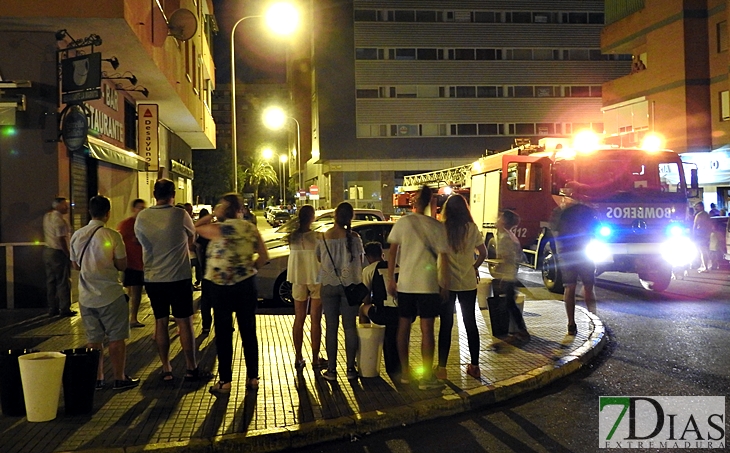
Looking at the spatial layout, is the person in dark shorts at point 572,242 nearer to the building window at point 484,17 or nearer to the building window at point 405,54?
the building window at point 405,54

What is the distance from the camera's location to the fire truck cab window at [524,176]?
15.6 metres

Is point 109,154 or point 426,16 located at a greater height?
point 426,16

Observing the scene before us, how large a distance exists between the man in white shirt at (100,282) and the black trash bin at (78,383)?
1.78 feet

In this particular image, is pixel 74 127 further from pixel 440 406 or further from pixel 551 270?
pixel 551 270

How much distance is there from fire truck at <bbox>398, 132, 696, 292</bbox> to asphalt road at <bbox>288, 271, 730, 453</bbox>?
159cm

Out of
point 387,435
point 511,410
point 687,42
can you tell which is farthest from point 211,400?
point 687,42

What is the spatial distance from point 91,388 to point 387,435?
2.56m

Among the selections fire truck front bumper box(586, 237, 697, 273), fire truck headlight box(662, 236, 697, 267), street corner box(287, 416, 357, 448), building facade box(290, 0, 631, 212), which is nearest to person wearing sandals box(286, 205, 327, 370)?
street corner box(287, 416, 357, 448)

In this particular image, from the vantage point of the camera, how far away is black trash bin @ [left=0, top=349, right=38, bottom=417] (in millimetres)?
6258

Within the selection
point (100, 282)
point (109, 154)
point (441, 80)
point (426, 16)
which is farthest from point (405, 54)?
point (100, 282)

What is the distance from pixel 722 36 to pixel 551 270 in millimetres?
21612

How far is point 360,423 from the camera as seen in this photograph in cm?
605

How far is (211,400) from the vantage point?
6719mm

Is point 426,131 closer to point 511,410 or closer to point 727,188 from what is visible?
point 727,188
